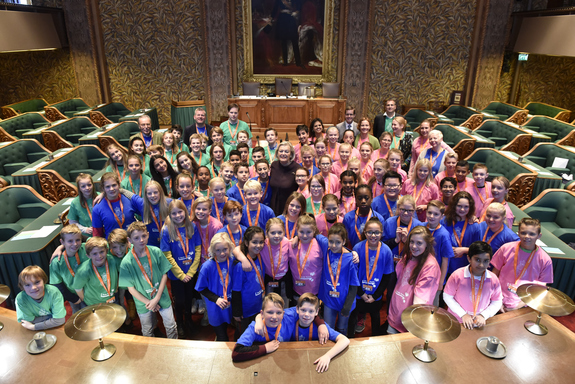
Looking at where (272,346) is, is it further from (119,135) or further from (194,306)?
(119,135)

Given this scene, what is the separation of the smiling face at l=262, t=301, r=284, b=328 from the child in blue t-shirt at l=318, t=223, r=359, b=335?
795 mm

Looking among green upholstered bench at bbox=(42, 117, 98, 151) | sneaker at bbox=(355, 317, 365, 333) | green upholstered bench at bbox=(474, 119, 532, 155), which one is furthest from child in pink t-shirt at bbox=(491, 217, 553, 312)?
green upholstered bench at bbox=(42, 117, 98, 151)

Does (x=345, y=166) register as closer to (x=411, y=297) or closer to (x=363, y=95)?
(x=411, y=297)

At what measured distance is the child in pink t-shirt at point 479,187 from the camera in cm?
436

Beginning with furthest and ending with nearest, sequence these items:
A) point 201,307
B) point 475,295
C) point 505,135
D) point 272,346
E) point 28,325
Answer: point 505,135
point 201,307
point 475,295
point 28,325
point 272,346

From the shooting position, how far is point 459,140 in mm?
8531

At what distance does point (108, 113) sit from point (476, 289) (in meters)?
11.5

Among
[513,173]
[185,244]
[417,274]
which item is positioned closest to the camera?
[417,274]

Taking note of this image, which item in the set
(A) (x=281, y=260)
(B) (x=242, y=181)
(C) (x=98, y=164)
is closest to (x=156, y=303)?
(A) (x=281, y=260)

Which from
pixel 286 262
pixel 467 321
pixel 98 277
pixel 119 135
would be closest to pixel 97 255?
pixel 98 277

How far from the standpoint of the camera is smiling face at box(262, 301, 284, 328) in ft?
8.34

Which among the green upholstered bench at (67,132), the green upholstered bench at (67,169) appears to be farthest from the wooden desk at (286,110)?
the green upholstered bench at (67,169)

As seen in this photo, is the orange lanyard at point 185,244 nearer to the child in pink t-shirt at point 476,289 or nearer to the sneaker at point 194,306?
the sneaker at point 194,306

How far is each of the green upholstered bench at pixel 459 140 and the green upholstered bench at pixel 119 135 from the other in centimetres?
701
